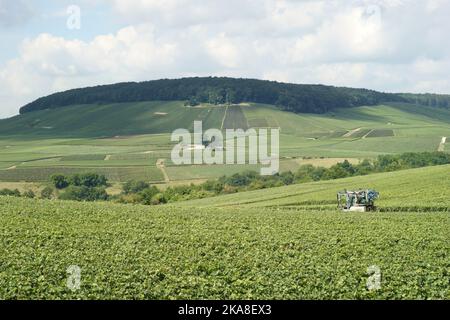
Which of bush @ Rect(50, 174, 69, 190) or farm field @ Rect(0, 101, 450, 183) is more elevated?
farm field @ Rect(0, 101, 450, 183)

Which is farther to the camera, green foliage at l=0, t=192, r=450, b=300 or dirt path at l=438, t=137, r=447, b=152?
dirt path at l=438, t=137, r=447, b=152

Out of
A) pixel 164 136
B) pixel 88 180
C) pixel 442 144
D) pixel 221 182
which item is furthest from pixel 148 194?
pixel 442 144

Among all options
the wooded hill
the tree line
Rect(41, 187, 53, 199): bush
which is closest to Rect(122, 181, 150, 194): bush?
the tree line

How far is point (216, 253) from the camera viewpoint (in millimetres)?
28719

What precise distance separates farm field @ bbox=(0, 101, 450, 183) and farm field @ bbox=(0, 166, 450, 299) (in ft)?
201

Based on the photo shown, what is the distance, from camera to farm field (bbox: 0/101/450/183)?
360 ft

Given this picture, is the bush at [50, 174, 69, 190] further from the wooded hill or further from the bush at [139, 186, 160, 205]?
the wooded hill

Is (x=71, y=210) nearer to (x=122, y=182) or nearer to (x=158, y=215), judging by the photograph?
(x=158, y=215)

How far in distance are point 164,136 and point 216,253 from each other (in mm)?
117801

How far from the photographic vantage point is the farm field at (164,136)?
110m

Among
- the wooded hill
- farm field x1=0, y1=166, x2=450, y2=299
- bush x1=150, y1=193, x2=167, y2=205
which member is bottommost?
bush x1=150, y1=193, x2=167, y2=205

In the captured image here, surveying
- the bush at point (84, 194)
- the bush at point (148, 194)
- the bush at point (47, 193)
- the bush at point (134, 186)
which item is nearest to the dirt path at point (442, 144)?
the bush at point (134, 186)
